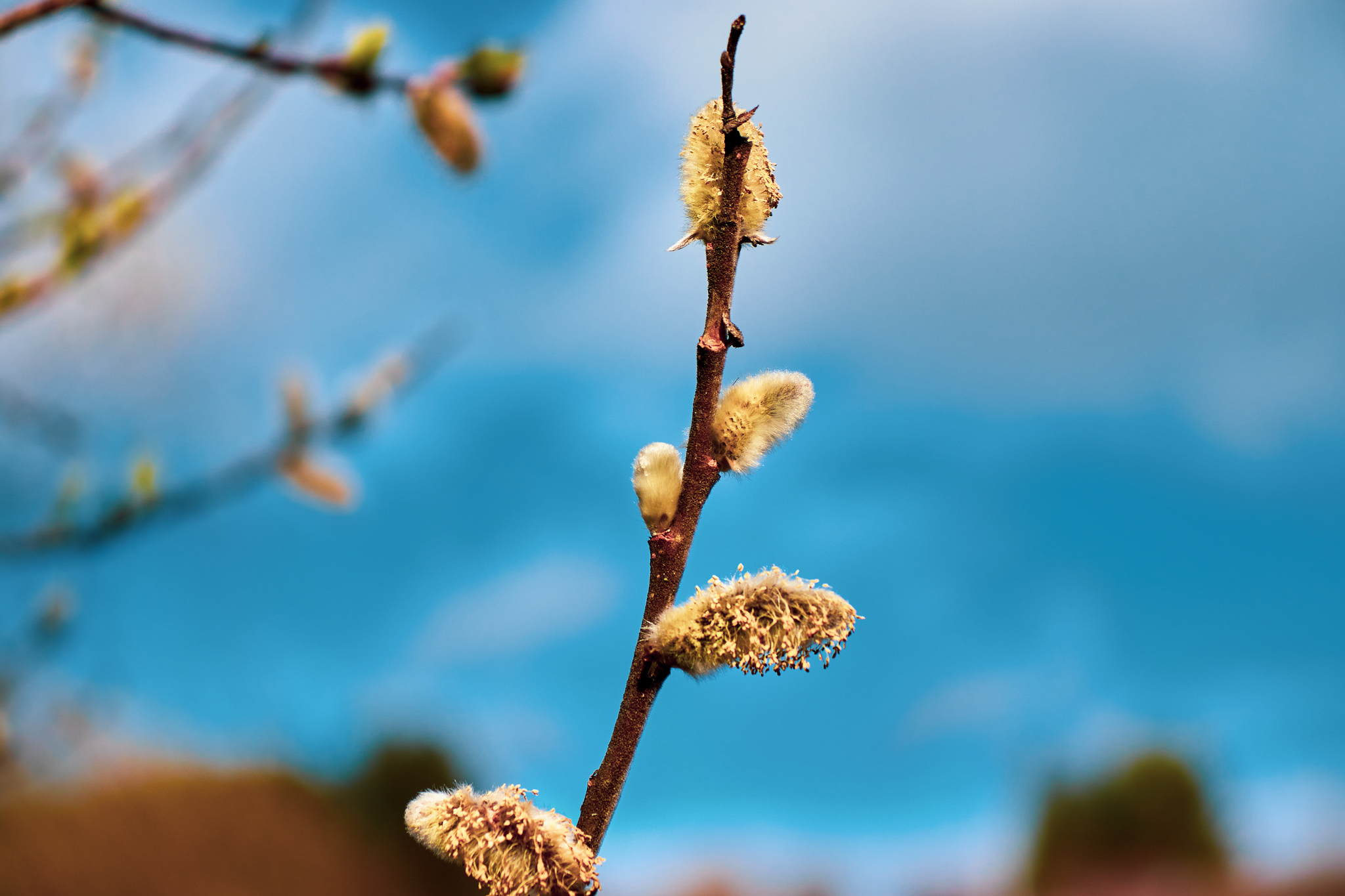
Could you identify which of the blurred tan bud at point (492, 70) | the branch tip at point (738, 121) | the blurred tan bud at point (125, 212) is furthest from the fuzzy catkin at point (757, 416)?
the blurred tan bud at point (125, 212)

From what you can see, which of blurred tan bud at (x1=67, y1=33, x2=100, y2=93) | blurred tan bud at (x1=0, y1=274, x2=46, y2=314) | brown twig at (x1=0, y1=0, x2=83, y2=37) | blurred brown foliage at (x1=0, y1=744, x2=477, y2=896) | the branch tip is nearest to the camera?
the branch tip

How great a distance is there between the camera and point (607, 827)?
2.04ft

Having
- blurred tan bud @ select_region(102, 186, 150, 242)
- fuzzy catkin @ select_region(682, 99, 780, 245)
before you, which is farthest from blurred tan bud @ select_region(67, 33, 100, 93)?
fuzzy catkin @ select_region(682, 99, 780, 245)

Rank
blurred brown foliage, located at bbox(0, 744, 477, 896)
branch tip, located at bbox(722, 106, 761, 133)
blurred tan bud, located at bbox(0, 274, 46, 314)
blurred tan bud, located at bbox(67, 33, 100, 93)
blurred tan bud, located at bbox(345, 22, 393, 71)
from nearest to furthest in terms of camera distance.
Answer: branch tip, located at bbox(722, 106, 761, 133) < blurred tan bud, located at bbox(345, 22, 393, 71) < blurred tan bud, located at bbox(0, 274, 46, 314) < blurred tan bud, located at bbox(67, 33, 100, 93) < blurred brown foliage, located at bbox(0, 744, 477, 896)

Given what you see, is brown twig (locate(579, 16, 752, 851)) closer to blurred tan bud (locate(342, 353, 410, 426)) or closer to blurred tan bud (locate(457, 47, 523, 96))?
blurred tan bud (locate(457, 47, 523, 96))

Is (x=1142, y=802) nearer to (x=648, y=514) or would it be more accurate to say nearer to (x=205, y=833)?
(x=205, y=833)

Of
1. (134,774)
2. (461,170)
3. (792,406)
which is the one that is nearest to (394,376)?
(461,170)

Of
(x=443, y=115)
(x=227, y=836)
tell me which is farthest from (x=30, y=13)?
(x=227, y=836)

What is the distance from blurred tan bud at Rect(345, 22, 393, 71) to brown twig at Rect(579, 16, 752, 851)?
464mm

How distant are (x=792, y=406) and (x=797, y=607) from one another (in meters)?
0.14

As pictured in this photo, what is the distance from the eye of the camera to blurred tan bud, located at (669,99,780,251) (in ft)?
2.24

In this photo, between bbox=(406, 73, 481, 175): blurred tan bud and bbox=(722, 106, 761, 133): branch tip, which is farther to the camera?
bbox=(406, 73, 481, 175): blurred tan bud

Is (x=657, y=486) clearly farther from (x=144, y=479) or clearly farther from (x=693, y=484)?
(x=144, y=479)

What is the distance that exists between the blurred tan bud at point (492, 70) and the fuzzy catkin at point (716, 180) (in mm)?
308
